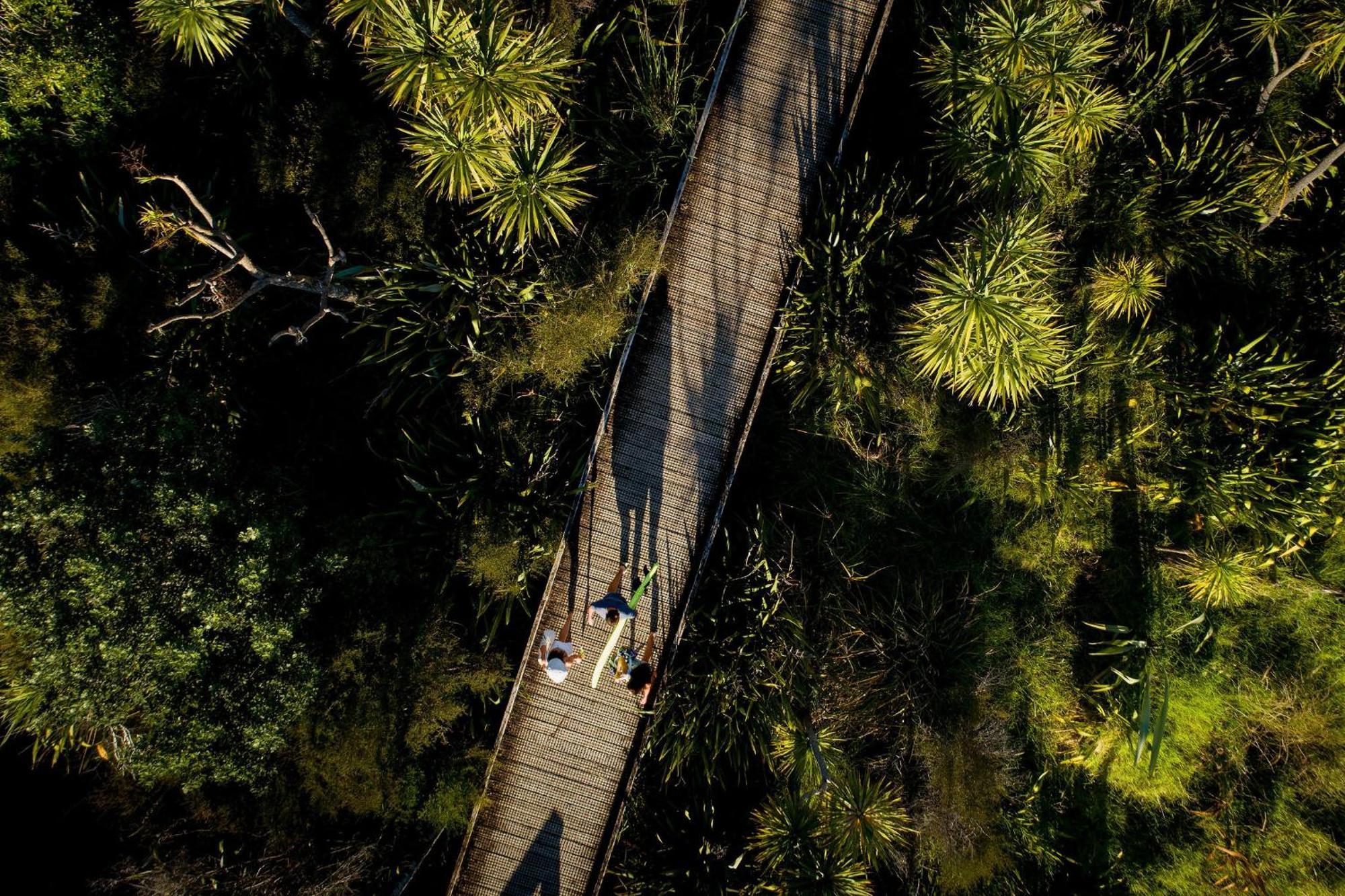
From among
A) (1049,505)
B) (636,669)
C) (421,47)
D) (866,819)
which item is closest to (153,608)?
(636,669)

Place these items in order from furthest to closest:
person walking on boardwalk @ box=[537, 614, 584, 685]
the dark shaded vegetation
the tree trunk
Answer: the tree trunk < person walking on boardwalk @ box=[537, 614, 584, 685] < the dark shaded vegetation

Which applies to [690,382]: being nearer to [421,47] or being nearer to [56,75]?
[421,47]

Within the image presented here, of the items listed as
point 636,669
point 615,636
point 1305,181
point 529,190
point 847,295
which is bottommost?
point 636,669

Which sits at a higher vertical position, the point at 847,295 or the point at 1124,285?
the point at 1124,285

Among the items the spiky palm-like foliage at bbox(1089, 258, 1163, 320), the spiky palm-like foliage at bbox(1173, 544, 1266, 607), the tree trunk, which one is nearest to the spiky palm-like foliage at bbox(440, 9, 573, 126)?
the spiky palm-like foliage at bbox(1089, 258, 1163, 320)

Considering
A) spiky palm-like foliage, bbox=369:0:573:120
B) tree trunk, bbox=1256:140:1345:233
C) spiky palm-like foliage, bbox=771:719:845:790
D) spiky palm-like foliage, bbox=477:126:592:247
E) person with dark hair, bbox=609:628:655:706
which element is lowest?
spiky palm-like foliage, bbox=771:719:845:790

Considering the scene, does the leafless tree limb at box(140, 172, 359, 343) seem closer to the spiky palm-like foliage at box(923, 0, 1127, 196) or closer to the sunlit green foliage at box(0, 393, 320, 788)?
the sunlit green foliage at box(0, 393, 320, 788)

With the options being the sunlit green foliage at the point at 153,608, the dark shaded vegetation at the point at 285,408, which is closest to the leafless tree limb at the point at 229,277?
the dark shaded vegetation at the point at 285,408

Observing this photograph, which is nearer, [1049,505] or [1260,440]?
[1260,440]
